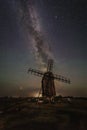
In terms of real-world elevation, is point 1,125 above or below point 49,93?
below

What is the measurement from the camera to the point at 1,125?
27.1 metres

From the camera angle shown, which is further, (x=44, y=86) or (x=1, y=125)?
(x=44, y=86)

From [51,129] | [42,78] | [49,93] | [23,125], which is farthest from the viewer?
[42,78]

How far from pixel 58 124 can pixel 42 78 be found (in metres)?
40.2

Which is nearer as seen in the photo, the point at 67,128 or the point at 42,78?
the point at 67,128

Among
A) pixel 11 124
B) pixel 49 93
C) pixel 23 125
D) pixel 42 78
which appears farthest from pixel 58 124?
pixel 42 78

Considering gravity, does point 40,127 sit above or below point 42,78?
below

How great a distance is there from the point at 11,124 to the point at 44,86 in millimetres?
36790

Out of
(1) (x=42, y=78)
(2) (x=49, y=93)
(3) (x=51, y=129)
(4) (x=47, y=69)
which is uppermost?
(4) (x=47, y=69)

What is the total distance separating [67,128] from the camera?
2498cm

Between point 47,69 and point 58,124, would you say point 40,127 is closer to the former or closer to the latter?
point 58,124

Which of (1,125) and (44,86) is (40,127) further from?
(44,86)

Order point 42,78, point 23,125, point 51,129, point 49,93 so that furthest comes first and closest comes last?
1. point 42,78
2. point 49,93
3. point 23,125
4. point 51,129

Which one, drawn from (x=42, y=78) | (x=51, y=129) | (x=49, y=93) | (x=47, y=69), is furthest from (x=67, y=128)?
(x=47, y=69)
